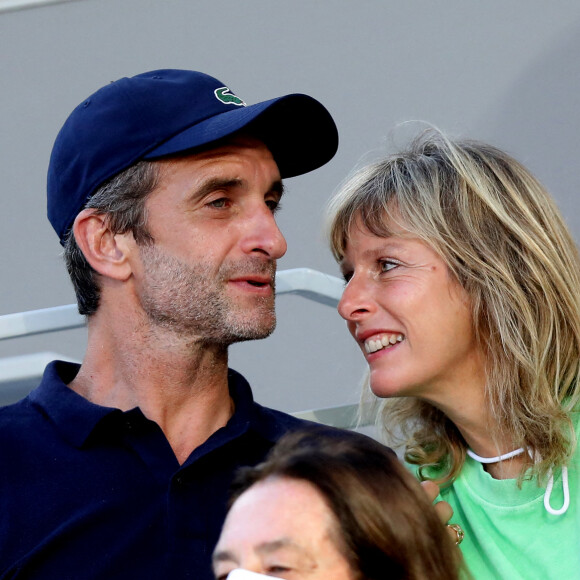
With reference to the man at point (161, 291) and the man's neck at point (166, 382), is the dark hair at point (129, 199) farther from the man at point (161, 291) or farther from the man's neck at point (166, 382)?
the man's neck at point (166, 382)

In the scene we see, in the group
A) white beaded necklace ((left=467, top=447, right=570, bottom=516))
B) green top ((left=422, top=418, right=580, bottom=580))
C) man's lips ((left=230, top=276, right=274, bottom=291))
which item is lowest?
green top ((left=422, top=418, right=580, bottom=580))

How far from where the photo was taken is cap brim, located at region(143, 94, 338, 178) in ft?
6.59

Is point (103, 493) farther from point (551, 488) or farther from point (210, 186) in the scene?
point (551, 488)

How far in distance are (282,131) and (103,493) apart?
837mm

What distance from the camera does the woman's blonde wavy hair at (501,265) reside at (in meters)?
1.95

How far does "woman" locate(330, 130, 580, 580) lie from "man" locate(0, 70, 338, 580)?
0.21 m

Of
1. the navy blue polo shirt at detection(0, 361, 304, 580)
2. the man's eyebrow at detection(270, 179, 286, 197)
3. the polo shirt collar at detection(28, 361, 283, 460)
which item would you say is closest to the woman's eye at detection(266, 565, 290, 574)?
the navy blue polo shirt at detection(0, 361, 304, 580)

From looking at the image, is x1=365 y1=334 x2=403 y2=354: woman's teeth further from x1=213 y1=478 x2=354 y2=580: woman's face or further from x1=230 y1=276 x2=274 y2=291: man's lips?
Answer: x1=213 y1=478 x2=354 y2=580: woman's face

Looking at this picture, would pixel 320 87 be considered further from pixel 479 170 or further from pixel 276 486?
pixel 276 486

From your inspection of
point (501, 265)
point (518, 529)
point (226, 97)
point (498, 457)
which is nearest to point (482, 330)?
point (501, 265)

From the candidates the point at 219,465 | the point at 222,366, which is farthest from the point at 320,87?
the point at 219,465

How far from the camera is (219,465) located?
1913 millimetres

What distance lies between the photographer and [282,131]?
2195 mm

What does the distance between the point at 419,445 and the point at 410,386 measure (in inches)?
10.8
